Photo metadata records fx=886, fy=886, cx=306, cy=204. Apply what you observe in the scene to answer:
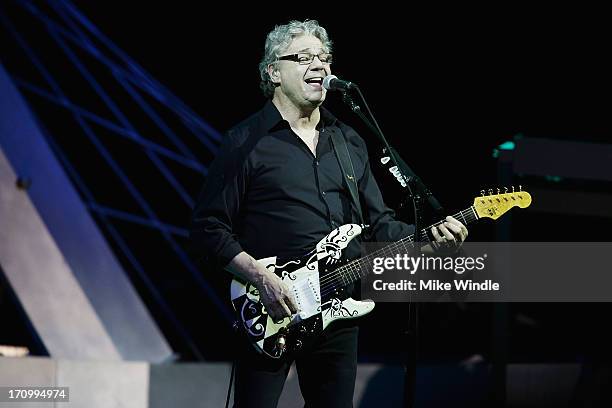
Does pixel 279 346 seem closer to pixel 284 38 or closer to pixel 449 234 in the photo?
pixel 449 234

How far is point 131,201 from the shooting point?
234 inches

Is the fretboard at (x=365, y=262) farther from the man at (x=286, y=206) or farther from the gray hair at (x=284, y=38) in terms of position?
the gray hair at (x=284, y=38)

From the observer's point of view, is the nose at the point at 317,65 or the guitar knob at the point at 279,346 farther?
the nose at the point at 317,65

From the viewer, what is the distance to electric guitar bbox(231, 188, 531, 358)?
2900mm

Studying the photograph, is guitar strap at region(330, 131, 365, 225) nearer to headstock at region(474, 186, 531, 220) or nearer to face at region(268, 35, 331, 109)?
face at region(268, 35, 331, 109)

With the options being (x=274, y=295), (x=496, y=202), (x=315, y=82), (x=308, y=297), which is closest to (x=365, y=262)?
(x=308, y=297)

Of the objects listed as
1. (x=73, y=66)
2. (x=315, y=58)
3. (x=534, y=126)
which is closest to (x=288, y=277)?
(x=315, y=58)

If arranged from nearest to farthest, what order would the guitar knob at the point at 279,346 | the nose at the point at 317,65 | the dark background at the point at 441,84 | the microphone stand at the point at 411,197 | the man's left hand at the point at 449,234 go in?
the microphone stand at the point at 411,197 → the guitar knob at the point at 279,346 → the man's left hand at the point at 449,234 → the nose at the point at 317,65 → the dark background at the point at 441,84

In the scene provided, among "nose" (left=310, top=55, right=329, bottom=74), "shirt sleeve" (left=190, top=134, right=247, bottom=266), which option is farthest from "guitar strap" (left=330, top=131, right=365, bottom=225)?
"shirt sleeve" (left=190, top=134, right=247, bottom=266)

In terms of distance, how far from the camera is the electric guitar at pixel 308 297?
9.52ft

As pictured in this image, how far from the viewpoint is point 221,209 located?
9.64 ft

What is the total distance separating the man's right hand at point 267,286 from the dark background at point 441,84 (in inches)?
91.7

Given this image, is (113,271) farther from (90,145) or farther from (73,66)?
(73,66)

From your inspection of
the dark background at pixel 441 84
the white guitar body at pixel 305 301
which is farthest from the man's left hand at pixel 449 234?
the dark background at pixel 441 84
